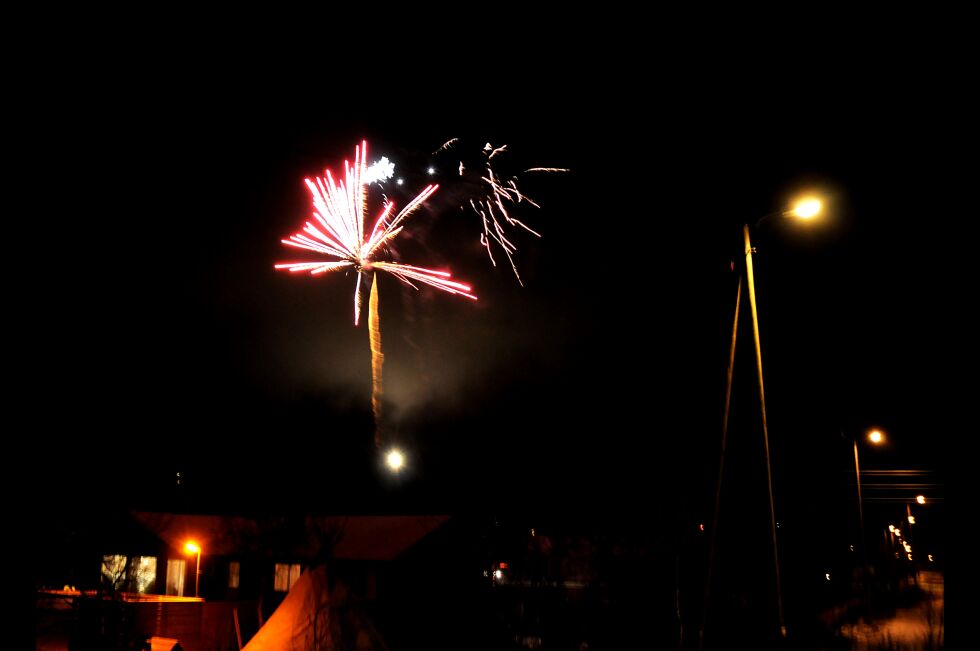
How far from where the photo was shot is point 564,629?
17.5 metres

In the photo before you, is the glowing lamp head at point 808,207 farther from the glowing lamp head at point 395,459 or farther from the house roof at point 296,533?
the glowing lamp head at point 395,459

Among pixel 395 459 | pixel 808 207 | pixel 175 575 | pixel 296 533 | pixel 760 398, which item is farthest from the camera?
pixel 395 459

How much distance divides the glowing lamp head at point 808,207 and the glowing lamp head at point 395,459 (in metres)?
21.3

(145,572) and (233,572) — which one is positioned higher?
(233,572)

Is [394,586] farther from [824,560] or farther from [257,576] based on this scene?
[824,560]

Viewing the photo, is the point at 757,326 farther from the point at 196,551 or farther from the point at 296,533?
the point at 196,551

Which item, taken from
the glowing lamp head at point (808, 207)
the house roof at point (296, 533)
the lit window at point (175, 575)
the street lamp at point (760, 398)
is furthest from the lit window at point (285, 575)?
the glowing lamp head at point (808, 207)

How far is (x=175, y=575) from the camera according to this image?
84.3ft

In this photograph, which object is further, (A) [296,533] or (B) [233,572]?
(B) [233,572]

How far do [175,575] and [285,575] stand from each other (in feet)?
18.8

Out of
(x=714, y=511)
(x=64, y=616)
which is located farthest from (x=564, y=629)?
(x=64, y=616)

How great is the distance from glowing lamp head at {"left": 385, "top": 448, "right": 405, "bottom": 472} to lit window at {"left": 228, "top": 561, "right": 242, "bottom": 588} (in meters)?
7.00

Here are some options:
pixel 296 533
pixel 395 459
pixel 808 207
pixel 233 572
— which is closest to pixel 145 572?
pixel 233 572

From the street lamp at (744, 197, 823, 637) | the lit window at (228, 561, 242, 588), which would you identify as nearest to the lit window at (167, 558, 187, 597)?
the lit window at (228, 561, 242, 588)
